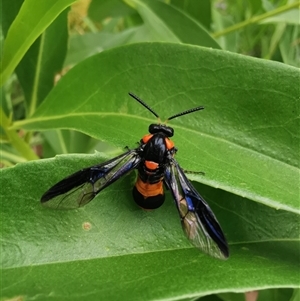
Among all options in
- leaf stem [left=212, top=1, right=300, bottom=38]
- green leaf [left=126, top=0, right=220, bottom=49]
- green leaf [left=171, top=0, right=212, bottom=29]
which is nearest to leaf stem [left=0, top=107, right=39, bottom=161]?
green leaf [left=126, top=0, right=220, bottom=49]

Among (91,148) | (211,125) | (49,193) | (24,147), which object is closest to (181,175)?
(211,125)

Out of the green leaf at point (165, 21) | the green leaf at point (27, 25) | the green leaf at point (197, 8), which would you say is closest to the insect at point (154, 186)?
the green leaf at point (27, 25)

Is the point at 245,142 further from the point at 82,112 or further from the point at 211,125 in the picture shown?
the point at 82,112

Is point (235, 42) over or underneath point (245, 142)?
over

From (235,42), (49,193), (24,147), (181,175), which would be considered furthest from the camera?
(235,42)

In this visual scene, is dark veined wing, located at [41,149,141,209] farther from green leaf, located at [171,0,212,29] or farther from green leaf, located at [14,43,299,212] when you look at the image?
green leaf, located at [171,0,212,29]

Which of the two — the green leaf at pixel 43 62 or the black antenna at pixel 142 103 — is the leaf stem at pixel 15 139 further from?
the black antenna at pixel 142 103

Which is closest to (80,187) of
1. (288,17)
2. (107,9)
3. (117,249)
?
(117,249)
